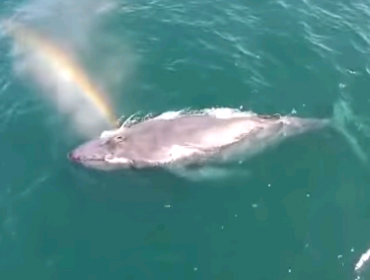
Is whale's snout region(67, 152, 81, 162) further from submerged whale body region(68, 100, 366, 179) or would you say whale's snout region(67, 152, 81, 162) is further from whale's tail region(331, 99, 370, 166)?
whale's tail region(331, 99, 370, 166)

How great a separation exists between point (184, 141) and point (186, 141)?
79mm

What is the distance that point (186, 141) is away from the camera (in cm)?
2320

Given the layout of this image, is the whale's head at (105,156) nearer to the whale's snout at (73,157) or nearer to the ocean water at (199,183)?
the whale's snout at (73,157)

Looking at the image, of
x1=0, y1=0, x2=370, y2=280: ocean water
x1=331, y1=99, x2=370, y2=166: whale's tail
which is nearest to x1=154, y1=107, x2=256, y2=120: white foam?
x1=0, y1=0, x2=370, y2=280: ocean water

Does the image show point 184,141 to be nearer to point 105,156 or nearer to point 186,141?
point 186,141

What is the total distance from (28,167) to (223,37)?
38.5 feet

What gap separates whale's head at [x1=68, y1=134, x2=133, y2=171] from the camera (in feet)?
74.3

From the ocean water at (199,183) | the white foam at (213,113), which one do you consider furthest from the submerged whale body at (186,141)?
the ocean water at (199,183)

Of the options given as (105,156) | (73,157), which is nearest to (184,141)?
(105,156)

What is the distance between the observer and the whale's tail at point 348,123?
79.6 ft

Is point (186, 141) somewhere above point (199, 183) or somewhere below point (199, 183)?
above

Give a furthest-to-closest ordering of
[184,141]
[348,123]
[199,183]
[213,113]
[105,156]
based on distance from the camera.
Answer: [348,123] → [213,113] → [184,141] → [199,183] → [105,156]

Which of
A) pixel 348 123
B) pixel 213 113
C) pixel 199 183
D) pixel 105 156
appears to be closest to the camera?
pixel 105 156

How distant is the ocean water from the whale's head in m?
0.38
